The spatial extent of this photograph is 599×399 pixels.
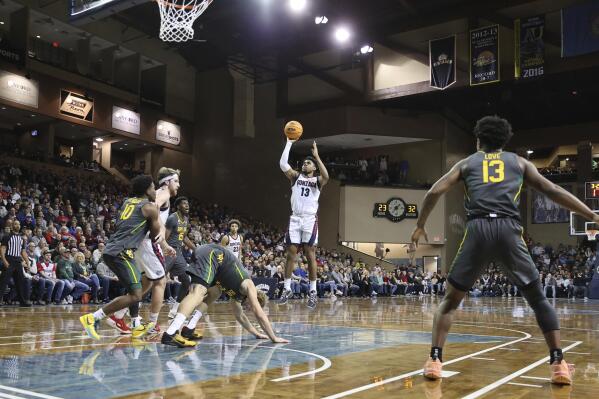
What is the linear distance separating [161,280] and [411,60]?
70.8 ft

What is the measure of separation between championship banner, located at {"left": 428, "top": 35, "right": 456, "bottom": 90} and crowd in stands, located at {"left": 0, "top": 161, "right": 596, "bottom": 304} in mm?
8243

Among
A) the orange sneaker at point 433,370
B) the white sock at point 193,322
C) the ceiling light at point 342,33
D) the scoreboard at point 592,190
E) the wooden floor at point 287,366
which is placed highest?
the ceiling light at point 342,33

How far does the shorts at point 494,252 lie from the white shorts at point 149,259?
12.4 feet

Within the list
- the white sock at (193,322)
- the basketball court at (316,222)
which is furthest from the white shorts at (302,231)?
the white sock at (193,322)

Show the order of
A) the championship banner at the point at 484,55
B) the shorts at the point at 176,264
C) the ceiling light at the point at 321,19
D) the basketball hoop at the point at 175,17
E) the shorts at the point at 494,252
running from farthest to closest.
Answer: the ceiling light at the point at 321,19 < the championship banner at the point at 484,55 < the basketball hoop at the point at 175,17 < the shorts at the point at 176,264 < the shorts at the point at 494,252

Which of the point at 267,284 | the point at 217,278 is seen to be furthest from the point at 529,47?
the point at 217,278

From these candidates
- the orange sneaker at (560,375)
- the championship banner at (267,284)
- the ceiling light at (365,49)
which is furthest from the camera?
the ceiling light at (365,49)

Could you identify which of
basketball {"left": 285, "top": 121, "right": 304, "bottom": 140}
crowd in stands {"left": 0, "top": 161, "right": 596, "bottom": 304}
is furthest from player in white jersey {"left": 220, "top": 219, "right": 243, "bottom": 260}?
crowd in stands {"left": 0, "top": 161, "right": 596, "bottom": 304}

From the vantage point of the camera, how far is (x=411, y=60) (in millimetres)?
26203

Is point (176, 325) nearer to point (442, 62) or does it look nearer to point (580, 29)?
point (580, 29)

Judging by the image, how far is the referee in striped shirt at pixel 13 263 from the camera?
39.0 feet

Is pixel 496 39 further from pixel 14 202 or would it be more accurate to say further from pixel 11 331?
pixel 11 331

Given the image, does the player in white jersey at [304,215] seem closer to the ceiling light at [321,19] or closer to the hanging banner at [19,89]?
the ceiling light at [321,19]

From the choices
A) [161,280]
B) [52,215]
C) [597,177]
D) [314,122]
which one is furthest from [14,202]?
[597,177]
